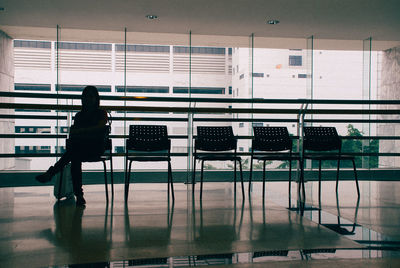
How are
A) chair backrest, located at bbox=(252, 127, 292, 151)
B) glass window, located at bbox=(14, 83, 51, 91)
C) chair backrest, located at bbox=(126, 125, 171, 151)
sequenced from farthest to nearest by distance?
1. glass window, located at bbox=(14, 83, 51, 91)
2. chair backrest, located at bbox=(252, 127, 292, 151)
3. chair backrest, located at bbox=(126, 125, 171, 151)

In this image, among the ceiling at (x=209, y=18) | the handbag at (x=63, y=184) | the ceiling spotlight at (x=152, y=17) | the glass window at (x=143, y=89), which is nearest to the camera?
the handbag at (x=63, y=184)

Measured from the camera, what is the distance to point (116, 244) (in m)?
2.19

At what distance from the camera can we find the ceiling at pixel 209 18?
17.3ft

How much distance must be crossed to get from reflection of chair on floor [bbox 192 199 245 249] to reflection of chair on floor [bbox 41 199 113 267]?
0.57m

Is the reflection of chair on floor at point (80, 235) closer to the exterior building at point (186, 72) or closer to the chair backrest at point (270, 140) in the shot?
the chair backrest at point (270, 140)

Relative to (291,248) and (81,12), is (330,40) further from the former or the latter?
(291,248)

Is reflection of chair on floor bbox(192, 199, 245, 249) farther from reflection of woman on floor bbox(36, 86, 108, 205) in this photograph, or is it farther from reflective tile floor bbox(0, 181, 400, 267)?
reflection of woman on floor bbox(36, 86, 108, 205)

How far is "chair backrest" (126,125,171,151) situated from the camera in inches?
153

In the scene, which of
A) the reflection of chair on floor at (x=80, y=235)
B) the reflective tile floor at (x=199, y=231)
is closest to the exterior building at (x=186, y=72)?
the reflective tile floor at (x=199, y=231)

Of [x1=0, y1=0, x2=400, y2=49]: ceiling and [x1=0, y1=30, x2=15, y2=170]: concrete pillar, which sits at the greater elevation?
[x1=0, y1=0, x2=400, y2=49]: ceiling

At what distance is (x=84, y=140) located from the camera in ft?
11.5

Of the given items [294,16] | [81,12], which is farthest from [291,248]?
[81,12]

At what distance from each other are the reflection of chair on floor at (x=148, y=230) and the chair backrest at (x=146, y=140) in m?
0.83

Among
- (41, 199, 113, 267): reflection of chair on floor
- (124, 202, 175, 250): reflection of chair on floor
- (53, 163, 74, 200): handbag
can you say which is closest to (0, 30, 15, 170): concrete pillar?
(53, 163, 74, 200): handbag
